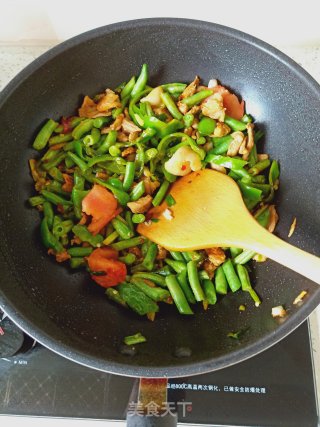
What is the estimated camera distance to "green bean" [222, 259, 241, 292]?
128 centimetres

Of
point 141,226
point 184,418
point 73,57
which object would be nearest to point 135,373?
point 184,418

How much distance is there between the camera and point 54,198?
1.33m

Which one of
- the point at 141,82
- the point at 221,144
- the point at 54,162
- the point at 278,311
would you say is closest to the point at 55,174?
the point at 54,162

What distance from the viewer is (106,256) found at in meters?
1.32

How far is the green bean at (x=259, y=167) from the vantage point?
53.3 inches

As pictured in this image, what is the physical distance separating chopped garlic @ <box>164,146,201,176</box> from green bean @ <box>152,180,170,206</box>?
0.13ft

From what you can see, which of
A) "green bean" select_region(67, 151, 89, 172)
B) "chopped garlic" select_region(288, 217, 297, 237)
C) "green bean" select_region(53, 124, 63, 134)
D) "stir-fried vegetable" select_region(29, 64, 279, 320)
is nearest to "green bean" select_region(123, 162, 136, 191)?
"stir-fried vegetable" select_region(29, 64, 279, 320)

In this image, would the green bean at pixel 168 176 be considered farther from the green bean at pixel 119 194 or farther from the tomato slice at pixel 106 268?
the tomato slice at pixel 106 268

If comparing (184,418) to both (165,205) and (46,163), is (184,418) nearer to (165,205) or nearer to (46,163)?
(165,205)

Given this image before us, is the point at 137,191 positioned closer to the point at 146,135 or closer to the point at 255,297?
the point at 146,135

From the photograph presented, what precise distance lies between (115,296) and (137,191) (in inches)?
10.7

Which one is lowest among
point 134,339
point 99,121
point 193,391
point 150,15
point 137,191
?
point 193,391

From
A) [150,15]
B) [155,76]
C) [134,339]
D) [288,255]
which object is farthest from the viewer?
[150,15]

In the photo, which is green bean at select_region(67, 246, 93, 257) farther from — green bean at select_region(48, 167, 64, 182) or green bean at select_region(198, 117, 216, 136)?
green bean at select_region(198, 117, 216, 136)
